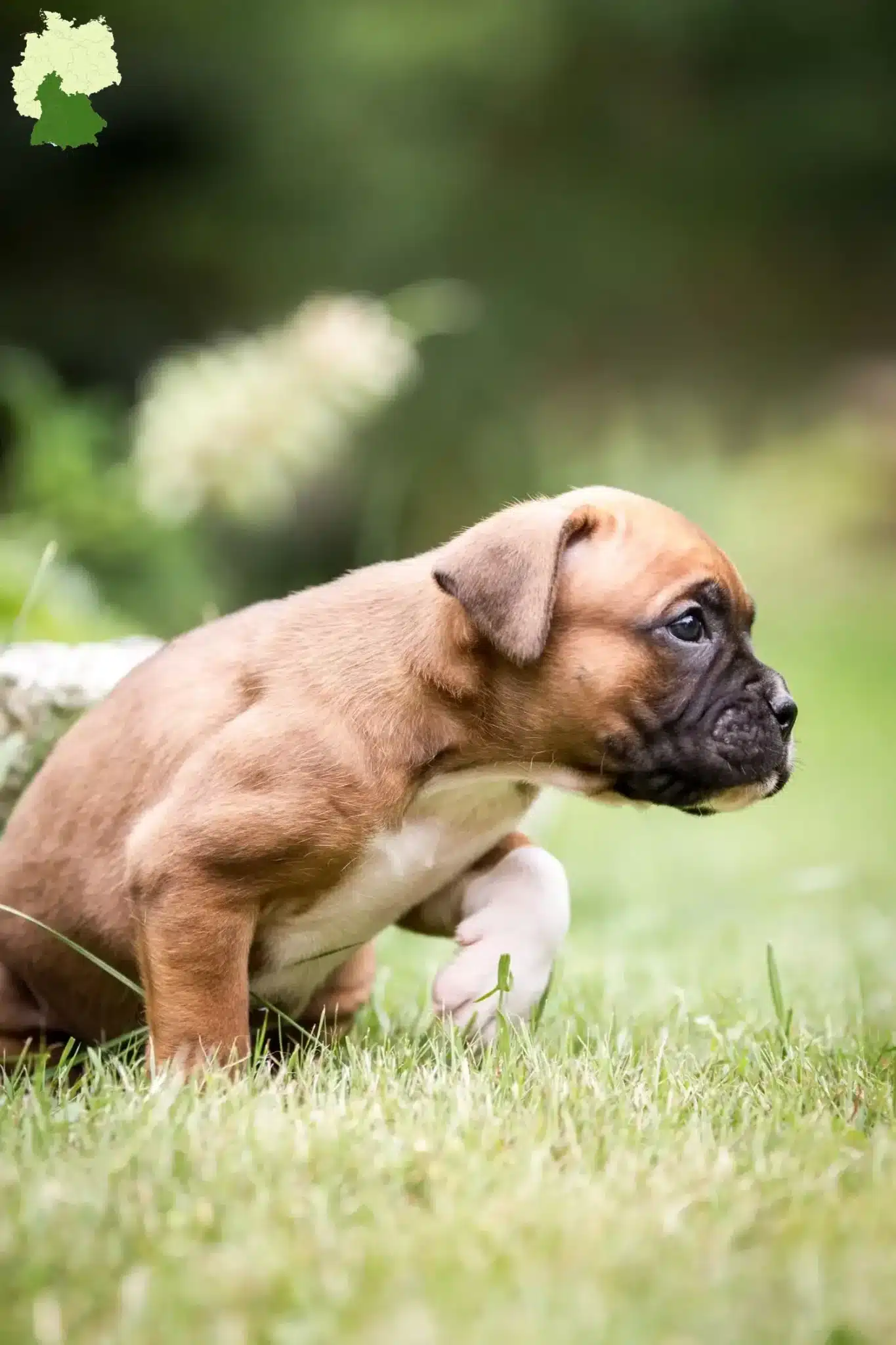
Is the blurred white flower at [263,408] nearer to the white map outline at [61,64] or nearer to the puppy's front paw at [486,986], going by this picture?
the puppy's front paw at [486,986]

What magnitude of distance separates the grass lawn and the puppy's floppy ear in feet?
2.42

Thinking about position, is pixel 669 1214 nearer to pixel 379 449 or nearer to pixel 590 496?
pixel 590 496

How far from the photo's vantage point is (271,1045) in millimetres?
3396

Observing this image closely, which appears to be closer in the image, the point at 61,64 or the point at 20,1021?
the point at 61,64

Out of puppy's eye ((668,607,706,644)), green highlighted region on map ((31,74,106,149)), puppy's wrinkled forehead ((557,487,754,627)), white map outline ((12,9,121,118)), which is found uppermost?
white map outline ((12,9,121,118))

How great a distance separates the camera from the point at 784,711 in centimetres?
300

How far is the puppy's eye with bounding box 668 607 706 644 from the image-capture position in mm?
2910

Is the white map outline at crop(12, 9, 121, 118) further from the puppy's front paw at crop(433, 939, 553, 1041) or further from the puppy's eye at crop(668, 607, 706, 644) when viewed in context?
the puppy's front paw at crop(433, 939, 553, 1041)

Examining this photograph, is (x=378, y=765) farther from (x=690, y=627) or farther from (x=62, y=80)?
(x=62, y=80)

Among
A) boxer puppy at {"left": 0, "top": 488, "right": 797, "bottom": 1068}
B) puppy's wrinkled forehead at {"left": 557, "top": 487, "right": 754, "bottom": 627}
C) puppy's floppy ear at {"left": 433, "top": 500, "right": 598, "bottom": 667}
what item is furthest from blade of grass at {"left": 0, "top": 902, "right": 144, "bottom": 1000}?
puppy's wrinkled forehead at {"left": 557, "top": 487, "right": 754, "bottom": 627}

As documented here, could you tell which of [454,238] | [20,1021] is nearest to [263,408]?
[20,1021]

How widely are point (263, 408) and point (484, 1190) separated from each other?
383 centimetres

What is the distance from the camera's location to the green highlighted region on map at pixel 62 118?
8.02ft

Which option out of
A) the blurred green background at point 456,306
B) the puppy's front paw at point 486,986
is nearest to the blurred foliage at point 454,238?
the blurred green background at point 456,306
